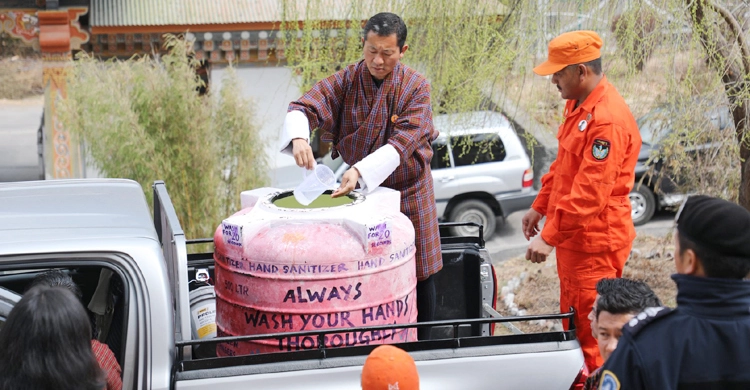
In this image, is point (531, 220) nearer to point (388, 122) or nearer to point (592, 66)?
point (592, 66)

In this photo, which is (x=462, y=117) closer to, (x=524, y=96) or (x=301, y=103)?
(x=524, y=96)

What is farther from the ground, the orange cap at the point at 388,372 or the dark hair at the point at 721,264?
the dark hair at the point at 721,264

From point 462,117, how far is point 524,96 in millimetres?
2160

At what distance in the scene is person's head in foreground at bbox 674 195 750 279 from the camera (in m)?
1.89

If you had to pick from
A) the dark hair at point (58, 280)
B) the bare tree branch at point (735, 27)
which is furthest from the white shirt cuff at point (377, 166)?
the bare tree branch at point (735, 27)

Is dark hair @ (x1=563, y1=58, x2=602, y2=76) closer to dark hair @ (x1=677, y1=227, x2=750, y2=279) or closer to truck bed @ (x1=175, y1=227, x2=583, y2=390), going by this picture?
truck bed @ (x1=175, y1=227, x2=583, y2=390)

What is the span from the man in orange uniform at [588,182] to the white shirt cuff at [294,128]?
103 centimetres

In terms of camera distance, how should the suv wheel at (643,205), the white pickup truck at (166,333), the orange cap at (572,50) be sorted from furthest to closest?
the suv wheel at (643,205) → the orange cap at (572,50) → the white pickup truck at (166,333)

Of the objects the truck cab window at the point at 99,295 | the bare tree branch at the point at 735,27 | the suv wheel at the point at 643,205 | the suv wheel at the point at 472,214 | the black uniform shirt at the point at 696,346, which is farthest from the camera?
the suv wheel at the point at 643,205

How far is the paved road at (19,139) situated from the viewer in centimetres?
1572

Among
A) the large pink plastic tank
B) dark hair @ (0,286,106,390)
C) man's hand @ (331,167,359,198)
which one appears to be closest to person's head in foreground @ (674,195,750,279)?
the large pink plastic tank

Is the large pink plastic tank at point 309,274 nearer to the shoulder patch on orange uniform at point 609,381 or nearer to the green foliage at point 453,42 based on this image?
the shoulder patch on orange uniform at point 609,381

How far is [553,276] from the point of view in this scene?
28.9ft

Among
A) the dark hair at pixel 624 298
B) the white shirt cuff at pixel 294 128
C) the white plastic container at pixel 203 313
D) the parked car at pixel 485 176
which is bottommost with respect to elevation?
the parked car at pixel 485 176
